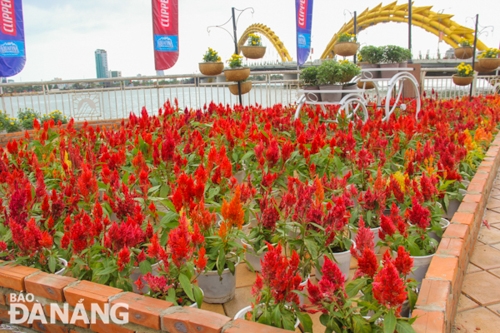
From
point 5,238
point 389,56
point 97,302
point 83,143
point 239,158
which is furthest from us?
point 389,56

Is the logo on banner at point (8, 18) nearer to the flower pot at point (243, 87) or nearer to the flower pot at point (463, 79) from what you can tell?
the flower pot at point (243, 87)

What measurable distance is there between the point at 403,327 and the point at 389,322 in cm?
5

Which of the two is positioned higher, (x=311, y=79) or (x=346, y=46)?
(x=346, y=46)

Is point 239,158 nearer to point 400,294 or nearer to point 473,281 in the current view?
point 473,281

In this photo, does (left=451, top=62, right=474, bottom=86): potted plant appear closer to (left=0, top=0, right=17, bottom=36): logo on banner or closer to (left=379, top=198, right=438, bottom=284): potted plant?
(left=379, top=198, right=438, bottom=284): potted plant

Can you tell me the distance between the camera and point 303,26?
13.7 m

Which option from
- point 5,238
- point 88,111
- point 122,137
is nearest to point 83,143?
point 122,137

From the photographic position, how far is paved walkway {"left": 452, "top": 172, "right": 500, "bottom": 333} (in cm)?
201

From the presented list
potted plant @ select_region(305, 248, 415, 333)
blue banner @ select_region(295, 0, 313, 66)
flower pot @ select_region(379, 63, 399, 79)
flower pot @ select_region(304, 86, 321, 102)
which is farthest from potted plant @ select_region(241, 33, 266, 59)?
potted plant @ select_region(305, 248, 415, 333)

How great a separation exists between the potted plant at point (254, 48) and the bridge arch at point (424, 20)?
60.7ft

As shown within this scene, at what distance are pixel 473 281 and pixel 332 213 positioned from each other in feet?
3.52

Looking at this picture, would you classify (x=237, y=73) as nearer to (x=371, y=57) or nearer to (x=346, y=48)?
(x=371, y=57)

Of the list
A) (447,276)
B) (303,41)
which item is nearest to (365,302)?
(447,276)

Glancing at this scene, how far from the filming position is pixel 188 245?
1.76 m
